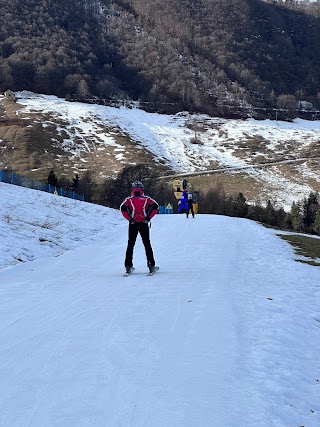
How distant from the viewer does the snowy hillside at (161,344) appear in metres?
3.58

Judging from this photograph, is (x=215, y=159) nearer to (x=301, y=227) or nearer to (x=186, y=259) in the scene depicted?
(x=301, y=227)

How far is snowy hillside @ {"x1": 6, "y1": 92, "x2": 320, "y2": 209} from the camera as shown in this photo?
109m

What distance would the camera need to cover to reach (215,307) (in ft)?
21.5

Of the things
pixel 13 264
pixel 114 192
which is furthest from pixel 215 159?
pixel 13 264

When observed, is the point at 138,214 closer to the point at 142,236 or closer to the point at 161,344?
the point at 142,236

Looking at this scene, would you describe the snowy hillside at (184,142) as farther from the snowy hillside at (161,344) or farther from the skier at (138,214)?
the snowy hillside at (161,344)

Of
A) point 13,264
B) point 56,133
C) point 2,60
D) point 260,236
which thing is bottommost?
point 13,264

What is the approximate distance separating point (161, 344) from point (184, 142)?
133 metres

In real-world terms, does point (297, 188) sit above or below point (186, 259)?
above

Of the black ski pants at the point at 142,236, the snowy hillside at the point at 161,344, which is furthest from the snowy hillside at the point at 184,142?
the snowy hillside at the point at 161,344

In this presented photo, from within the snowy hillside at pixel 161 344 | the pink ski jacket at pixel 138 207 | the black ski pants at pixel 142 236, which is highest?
the pink ski jacket at pixel 138 207

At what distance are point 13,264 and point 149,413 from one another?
8.19m

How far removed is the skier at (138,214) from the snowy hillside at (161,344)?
436 millimetres

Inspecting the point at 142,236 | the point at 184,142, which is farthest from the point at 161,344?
the point at 184,142
